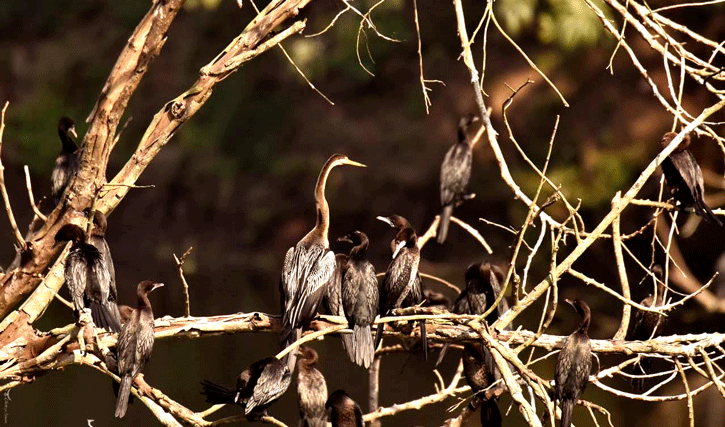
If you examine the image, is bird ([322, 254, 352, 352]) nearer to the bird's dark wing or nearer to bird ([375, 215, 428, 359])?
bird ([375, 215, 428, 359])

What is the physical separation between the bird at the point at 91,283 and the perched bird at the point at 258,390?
55 centimetres

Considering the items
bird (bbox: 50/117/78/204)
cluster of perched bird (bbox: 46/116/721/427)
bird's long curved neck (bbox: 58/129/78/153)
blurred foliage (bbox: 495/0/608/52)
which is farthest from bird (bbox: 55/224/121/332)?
blurred foliage (bbox: 495/0/608/52)

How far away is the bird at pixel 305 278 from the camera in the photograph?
192 inches

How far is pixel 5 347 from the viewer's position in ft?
14.1

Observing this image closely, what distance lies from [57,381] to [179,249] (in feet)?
25.4

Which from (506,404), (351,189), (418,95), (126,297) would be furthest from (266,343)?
(418,95)

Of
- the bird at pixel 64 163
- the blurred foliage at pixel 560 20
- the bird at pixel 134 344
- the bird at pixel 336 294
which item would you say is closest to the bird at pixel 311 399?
the bird at pixel 336 294

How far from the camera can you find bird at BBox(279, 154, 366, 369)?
489 centimetres

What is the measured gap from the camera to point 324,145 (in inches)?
765

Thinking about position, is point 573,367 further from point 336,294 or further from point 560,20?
point 560,20

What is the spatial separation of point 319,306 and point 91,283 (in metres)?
1.03

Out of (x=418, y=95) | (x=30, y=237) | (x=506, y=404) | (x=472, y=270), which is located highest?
(x=418, y=95)

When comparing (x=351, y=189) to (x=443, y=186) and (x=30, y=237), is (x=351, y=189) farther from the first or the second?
(x=30, y=237)

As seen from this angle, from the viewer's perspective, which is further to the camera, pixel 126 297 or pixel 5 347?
pixel 126 297
